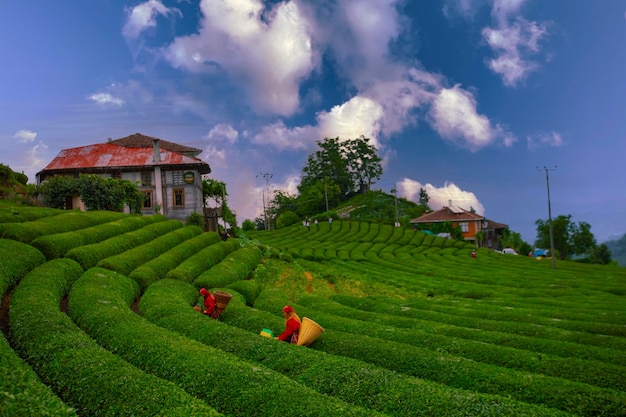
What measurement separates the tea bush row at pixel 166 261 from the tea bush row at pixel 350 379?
7.73m

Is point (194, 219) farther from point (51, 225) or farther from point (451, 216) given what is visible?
point (451, 216)

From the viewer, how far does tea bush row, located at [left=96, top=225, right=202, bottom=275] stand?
23375 millimetres

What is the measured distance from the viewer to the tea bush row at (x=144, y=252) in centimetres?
2338

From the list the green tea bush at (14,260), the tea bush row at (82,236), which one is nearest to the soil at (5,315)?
the green tea bush at (14,260)

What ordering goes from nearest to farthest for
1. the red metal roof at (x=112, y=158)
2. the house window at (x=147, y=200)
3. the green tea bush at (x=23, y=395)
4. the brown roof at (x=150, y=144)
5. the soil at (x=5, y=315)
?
the green tea bush at (x=23, y=395) → the soil at (x=5, y=315) → the house window at (x=147, y=200) → the red metal roof at (x=112, y=158) → the brown roof at (x=150, y=144)

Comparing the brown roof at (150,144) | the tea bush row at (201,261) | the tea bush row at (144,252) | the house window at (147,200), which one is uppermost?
the brown roof at (150,144)

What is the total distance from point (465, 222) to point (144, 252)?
72.0m

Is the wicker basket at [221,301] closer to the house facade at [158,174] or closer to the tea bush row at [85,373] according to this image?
the tea bush row at [85,373]

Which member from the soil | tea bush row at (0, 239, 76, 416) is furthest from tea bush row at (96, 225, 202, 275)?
tea bush row at (0, 239, 76, 416)

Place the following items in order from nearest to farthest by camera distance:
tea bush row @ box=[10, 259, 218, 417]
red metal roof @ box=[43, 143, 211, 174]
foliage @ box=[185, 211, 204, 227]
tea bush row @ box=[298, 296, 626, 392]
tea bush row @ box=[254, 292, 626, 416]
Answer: tea bush row @ box=[10, 259, 218, 417] → tea bush row @ box=[254, 292, 626, 416] → tea bush row @ box=[298, 296, 626, 392] → foliage @ box=[185, 211, 204, 227] → red metal roof @ box=[43, 143, 211, 174]

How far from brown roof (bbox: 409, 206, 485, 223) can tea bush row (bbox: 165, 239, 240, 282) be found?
58.7 m

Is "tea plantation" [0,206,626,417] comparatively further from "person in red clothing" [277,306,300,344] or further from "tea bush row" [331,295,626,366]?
"person in red clothing" [277,306,300,344]

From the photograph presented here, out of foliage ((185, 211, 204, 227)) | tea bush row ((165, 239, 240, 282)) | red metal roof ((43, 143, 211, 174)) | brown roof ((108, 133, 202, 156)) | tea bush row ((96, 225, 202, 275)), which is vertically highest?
brown roof ((108, 133, 202, 156))

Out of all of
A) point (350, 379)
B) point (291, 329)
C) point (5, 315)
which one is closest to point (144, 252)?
point (5, 315)
